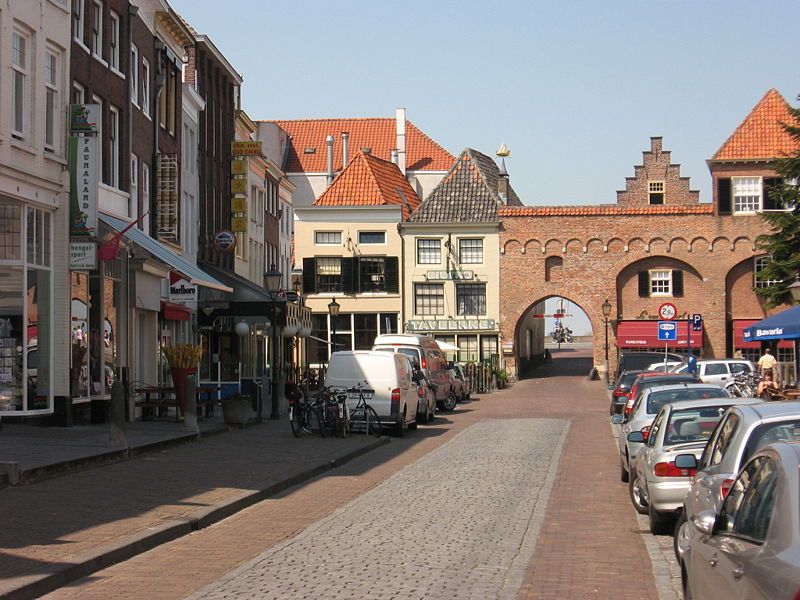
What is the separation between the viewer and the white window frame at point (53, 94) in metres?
24.2

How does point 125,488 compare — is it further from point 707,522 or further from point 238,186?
point 238,186

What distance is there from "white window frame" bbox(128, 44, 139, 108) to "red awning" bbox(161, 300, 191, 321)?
5611 millimetres

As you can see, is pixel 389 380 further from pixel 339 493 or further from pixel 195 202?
pixel 195 202

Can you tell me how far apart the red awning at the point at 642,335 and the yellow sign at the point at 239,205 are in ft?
77.7

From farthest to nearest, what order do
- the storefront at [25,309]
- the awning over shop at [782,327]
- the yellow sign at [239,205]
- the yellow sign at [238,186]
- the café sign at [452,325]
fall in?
the café sign at [452,325] < the yellow sign at [238,186] < the yellow sign at [239,205] < the awning over shop at [782,327] < the storefront at [25,309]

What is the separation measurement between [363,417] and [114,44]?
10254mm

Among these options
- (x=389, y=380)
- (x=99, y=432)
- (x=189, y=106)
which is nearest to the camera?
(x=99, y=432)

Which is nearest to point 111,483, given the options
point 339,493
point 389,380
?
point 339,493

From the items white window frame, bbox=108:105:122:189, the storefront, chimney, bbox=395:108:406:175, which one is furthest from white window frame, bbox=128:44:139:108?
chimney, bbox=395:108:406:175

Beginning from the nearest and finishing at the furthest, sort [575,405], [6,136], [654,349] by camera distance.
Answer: [6,136] < [575,405] < [654,349]

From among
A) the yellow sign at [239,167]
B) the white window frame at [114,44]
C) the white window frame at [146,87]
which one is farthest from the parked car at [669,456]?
the yellow sign at [239,167]

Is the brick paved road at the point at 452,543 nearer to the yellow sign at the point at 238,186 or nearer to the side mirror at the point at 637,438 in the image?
the side mirror at the point at 637,438

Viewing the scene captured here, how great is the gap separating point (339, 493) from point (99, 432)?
7.75 m

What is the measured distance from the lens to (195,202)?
41219 mm
